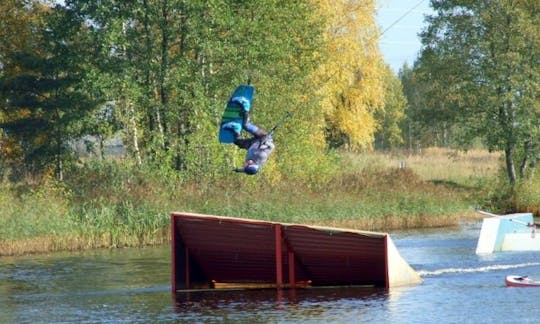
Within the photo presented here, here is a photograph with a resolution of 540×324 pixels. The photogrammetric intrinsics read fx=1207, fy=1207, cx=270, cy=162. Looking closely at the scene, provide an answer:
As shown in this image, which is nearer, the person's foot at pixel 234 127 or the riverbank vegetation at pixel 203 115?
the person's foot at pixel 234 127

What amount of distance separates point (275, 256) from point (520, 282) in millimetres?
5339

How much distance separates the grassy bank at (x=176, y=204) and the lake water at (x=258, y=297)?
8.80ft

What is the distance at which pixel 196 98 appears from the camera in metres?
42.3

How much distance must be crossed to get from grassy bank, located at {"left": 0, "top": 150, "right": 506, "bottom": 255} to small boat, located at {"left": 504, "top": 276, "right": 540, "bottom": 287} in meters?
13.6

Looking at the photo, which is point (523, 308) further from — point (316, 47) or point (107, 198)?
point (316, 47)

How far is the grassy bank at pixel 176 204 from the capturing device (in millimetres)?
35688

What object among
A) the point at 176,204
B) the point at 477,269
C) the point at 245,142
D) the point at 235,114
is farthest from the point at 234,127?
the point at 176,204

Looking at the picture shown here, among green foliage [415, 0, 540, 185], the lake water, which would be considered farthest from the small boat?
green foliage [415, 0, 540, 185]

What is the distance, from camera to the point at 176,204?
39.3 m

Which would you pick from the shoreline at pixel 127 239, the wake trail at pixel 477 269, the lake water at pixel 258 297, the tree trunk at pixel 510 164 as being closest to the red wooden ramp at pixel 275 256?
the lake water at pixel 258 297

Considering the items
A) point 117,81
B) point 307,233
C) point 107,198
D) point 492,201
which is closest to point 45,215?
point 107,198

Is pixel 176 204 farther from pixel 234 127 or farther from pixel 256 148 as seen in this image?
pixel 256 148

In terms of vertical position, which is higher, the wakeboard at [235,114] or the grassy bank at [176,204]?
the wakeboard at [235,114]

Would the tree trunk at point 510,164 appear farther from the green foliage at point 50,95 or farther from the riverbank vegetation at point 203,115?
the green foliage at point 50,95
